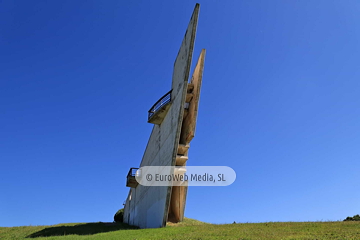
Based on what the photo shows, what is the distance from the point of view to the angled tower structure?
512 inches

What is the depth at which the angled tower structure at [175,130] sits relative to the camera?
512 inches

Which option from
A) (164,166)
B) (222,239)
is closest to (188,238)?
(222,239)

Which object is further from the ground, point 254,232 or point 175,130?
point 175,130

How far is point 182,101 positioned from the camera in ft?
43.0

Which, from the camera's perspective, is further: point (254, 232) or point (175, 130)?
point (175, 130)

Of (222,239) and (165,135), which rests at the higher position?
(165,135)

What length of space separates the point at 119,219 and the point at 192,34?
999 inches

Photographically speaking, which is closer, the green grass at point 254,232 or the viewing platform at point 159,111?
the green grass at point 254,232

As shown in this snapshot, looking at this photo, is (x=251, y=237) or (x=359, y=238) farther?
(x=251, y=237)

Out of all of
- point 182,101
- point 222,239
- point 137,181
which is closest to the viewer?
point 222,239

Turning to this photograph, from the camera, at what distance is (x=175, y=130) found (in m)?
13.1

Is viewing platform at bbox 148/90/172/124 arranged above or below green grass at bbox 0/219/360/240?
above

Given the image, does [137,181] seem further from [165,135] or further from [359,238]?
[359,238]

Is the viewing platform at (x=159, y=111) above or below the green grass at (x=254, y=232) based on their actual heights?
above
